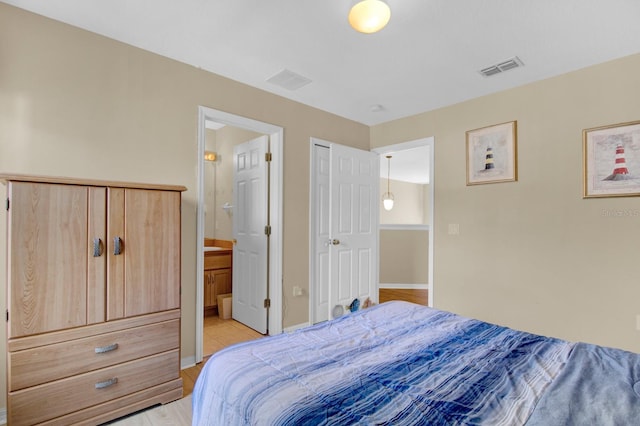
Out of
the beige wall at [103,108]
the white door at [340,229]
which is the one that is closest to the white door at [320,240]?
the white door at [340,229]

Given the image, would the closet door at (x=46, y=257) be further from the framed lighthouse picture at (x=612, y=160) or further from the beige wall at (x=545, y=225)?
the framed lighthouse picture at (x=612, y=160)

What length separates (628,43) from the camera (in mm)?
2270

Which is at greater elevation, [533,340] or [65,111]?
[65,111]

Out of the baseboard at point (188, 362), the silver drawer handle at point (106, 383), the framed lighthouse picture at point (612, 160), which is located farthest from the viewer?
the baseboard at point (188, 362)

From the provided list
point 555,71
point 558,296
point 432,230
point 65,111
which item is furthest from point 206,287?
point 555,71

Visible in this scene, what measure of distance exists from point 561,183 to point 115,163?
3.67 metres

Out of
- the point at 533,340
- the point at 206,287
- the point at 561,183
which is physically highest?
the point at 561,183

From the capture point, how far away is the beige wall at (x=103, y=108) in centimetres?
192

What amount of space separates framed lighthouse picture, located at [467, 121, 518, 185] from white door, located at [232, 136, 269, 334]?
2205mm

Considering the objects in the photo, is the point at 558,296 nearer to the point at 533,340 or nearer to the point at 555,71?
the point at 533,340

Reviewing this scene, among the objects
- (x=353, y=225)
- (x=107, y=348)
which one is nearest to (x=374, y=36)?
(x=353, y=225)

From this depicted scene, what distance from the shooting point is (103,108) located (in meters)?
2.21

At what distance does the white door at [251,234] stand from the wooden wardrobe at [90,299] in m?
1.28

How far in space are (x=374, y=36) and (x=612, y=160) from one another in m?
2.18
